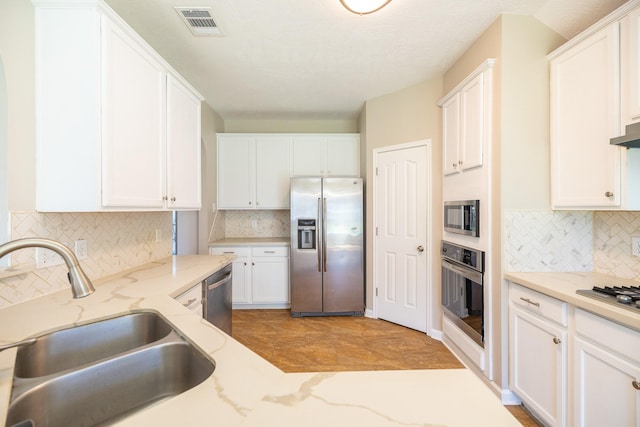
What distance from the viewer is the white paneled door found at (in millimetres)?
2957

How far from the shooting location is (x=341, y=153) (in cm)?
394

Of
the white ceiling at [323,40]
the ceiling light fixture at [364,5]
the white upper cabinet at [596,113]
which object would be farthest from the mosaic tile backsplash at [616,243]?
the ceiling light fixture at [364,5]

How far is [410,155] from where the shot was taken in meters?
3.04

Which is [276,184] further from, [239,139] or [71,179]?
[71,179]

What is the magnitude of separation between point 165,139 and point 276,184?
207 cm

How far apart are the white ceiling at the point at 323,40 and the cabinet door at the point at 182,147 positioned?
1.49ft

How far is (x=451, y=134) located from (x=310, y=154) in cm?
191

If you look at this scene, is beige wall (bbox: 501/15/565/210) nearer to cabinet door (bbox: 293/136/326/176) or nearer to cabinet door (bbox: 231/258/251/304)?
cabinet door (bbox: 293/136/326/176)

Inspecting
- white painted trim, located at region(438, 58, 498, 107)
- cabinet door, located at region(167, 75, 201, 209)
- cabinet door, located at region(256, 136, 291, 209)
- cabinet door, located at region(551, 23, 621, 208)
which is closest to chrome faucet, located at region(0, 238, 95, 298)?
cabinet door, located at region(167, 75, 201, 209)

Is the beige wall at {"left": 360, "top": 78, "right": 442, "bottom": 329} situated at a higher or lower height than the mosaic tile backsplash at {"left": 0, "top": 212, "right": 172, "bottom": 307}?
higher

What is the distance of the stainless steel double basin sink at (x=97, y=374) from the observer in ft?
2.54

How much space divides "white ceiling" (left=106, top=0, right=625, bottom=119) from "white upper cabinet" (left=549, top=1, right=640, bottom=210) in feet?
1.31

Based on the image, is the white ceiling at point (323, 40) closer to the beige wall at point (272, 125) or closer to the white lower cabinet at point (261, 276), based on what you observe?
the beige wall at point (272, 125)

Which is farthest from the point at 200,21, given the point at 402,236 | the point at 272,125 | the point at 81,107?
the point at 402,236
